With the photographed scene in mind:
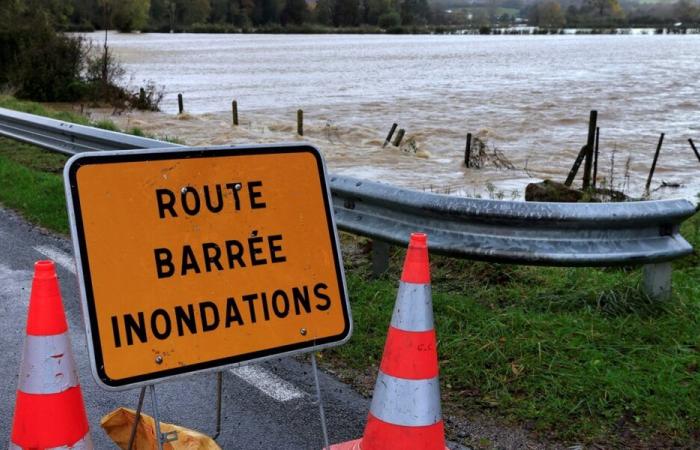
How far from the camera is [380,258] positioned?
564 cm

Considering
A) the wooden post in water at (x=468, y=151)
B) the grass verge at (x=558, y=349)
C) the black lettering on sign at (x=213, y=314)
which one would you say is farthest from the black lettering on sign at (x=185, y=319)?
the wooden post in water at (x=468, y=151)

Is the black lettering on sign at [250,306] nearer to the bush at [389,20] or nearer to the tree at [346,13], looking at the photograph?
the tree at [346,13]

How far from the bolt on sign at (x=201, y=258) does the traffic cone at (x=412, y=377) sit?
254 millimetres

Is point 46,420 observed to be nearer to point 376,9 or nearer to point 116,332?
point 116,332

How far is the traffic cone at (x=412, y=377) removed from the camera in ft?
10.2

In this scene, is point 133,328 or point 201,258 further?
point 201,258

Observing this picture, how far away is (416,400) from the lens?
3098 mm

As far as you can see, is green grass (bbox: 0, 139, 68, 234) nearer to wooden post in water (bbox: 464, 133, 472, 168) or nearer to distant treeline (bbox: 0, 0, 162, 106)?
wooden post in water (bbox: 464, 133, 472, 168)

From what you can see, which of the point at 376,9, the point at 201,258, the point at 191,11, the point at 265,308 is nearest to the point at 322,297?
the point at 265,308

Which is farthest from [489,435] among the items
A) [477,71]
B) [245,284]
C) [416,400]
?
[477,71]

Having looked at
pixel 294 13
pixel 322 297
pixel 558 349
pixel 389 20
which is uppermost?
pixel 322 297

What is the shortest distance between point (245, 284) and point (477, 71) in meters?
59.3

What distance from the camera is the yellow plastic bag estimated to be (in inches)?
121

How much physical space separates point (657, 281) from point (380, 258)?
176 centimetres
